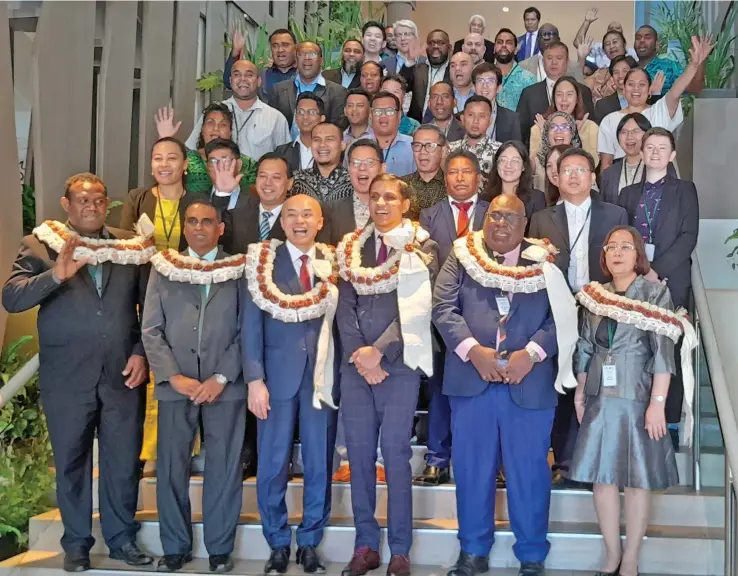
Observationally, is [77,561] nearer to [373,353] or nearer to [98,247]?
[98,247]

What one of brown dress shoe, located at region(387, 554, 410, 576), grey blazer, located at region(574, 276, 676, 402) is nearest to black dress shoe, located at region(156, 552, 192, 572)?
brown dress shoe, located at region(387, 554, 410, 576)

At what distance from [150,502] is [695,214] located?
10.8 feet

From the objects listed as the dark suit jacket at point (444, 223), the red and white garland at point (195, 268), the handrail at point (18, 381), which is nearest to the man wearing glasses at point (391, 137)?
the dark suit jacket at point (444, 223)

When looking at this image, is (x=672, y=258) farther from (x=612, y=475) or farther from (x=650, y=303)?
(x=612, y=475)

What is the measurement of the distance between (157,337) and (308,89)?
3.30 metres

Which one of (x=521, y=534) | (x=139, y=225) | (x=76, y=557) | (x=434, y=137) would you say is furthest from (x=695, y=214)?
(x=76, y=557)

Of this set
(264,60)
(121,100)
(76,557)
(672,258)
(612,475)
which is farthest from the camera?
(264,60)

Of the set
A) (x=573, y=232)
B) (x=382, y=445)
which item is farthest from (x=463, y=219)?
(x=382, y=445)

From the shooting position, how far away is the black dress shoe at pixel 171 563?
4426 millimetres

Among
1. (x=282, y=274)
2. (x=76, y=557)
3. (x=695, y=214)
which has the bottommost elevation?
(x=76, y=557)

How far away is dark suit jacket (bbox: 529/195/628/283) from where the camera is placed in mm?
4812

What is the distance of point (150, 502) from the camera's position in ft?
16.5

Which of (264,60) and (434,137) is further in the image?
(264,60)

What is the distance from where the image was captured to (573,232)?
4.87 metres
